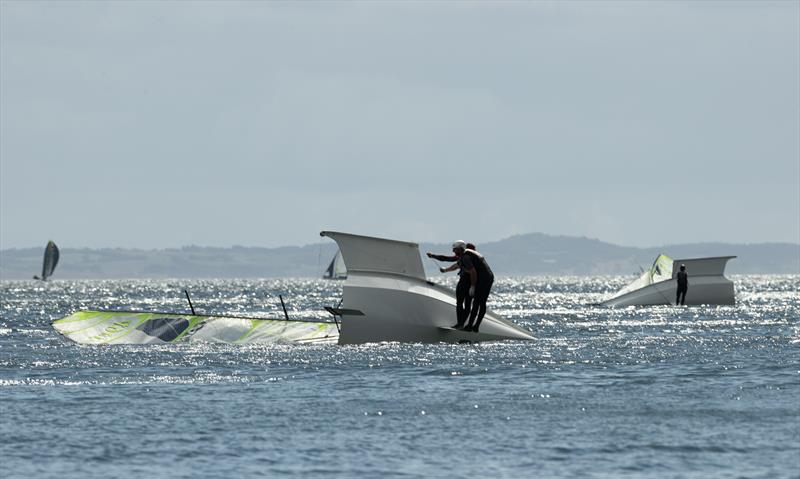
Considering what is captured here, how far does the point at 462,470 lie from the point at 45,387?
12.3 m

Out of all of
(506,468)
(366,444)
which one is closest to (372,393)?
(366,444)

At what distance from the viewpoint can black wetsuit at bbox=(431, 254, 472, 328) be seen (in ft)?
112

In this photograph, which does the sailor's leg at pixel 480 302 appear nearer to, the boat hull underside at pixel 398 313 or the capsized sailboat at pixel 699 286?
the boat hull underside at pixel 398 313

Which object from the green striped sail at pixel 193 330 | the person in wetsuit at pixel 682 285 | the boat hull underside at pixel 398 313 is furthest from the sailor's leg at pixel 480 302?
the person in wetsuit at pixel 682 285

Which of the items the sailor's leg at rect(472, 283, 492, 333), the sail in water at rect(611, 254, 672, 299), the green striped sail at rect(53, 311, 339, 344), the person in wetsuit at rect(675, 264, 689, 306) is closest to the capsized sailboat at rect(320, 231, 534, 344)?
the sailor's leg at rect(472, 283, 492, 333)

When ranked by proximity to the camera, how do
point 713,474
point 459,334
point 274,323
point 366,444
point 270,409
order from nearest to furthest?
point 713,474 < point 366,444 < point 270,409 < point 459,334 < point 274,323

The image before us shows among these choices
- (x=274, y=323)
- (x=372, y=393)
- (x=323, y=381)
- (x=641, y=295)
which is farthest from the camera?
(x=641, y=295)

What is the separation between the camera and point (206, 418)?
21031mm

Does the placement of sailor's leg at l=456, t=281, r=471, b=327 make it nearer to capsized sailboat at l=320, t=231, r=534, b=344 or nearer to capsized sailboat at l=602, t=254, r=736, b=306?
capsized sailboat at l=320, t=231, r=534, b=344

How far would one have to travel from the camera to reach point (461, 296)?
1364 inches

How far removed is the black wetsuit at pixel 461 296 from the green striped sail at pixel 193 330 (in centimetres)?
458

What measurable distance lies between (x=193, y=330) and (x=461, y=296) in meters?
9.21

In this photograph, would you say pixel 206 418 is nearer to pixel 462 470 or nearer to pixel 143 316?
pixel 462 470

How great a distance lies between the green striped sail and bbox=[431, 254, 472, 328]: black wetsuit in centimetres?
458
